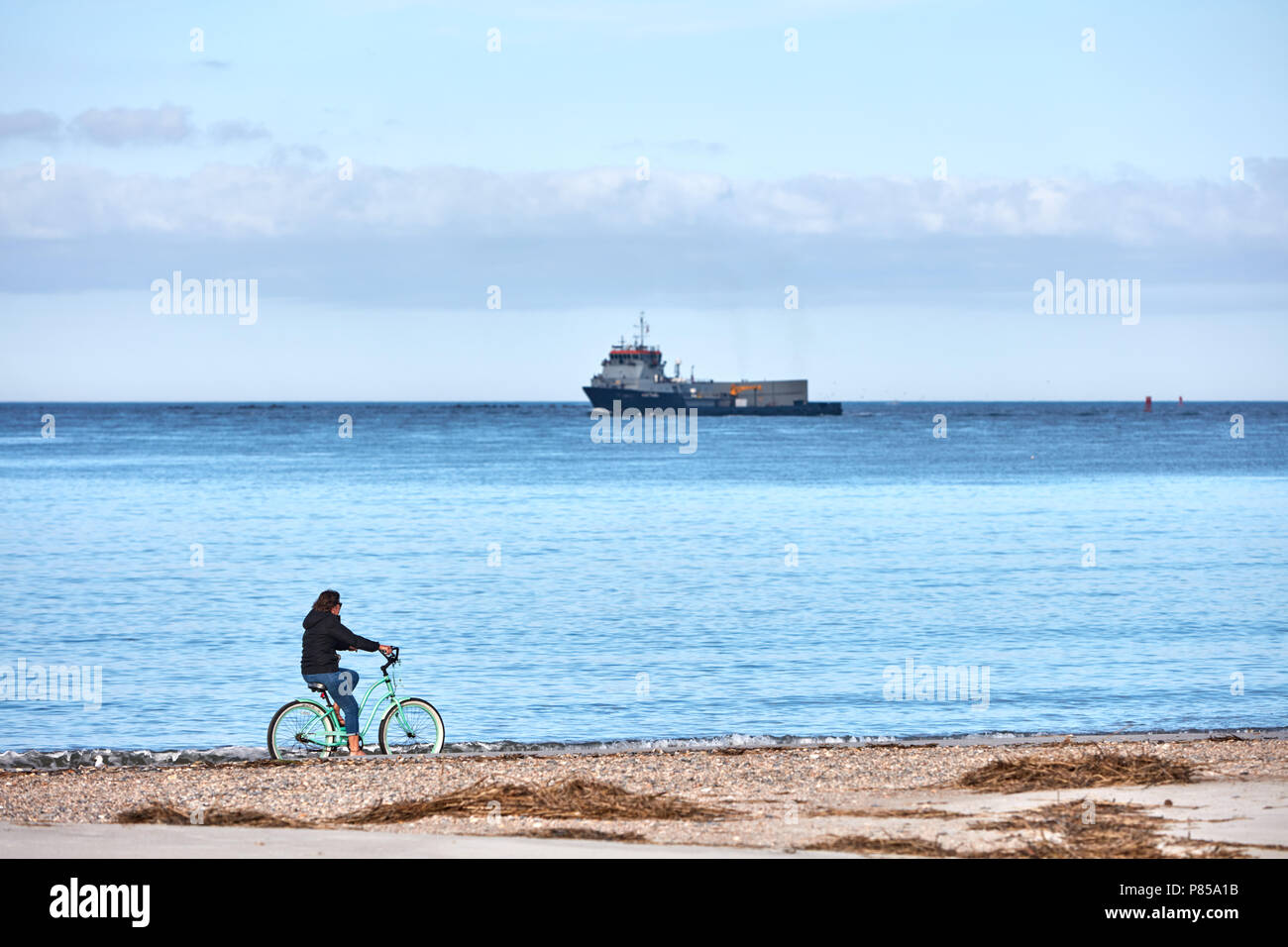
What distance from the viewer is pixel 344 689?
1325 centimetres

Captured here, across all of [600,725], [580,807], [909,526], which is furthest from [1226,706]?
[909,526]

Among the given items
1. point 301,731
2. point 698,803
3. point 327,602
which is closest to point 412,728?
point 301,731

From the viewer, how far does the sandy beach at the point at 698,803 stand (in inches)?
367

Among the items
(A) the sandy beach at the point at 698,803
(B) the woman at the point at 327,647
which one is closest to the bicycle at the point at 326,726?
(B) the woman at the point at 327,647

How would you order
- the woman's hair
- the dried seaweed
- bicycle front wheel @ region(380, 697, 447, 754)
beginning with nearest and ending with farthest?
the dried seaweed, the woman's hair, bicycle front wheel @ region(380, 697, 447, 754)

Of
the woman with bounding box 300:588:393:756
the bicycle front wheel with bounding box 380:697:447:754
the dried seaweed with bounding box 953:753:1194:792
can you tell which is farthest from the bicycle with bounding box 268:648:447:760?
the dried seaweed with bounding box 953:753:1194:792

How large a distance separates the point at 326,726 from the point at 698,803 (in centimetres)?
422

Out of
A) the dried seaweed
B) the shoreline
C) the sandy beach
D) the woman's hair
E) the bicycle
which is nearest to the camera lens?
the sandy beach

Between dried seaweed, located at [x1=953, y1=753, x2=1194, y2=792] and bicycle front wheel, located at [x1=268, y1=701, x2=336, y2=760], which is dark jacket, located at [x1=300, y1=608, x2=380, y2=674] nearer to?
bicycle front wheel, located at [x1=268, y1=701, x2=336, y2=760]

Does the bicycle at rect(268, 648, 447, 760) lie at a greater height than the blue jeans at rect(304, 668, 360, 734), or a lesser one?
lesser

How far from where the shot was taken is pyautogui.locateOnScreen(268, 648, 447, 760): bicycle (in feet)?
44.1

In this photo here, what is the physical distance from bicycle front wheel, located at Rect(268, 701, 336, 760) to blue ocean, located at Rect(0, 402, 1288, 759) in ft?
6.79

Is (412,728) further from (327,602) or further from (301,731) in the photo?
(327,602)

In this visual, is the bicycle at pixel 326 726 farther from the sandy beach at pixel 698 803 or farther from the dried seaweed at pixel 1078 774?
the dried seaweed at pixel 1078 774
